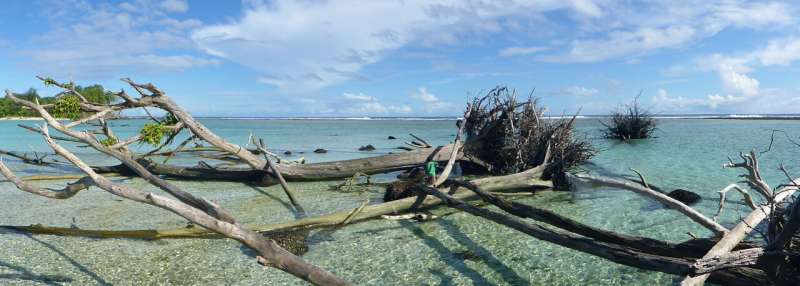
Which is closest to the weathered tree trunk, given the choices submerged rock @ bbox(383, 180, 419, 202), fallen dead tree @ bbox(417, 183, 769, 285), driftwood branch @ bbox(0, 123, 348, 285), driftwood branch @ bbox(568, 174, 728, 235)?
submerged rock @ bbox(383, 180, 419, 202)

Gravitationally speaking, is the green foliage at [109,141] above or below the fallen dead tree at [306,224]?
above

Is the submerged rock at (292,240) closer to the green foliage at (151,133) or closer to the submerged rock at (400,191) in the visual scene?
the submerged rock at (400,191)

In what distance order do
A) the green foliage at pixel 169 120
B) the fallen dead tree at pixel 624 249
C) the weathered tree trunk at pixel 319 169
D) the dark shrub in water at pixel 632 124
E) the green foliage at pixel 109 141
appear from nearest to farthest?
the fallen dead tree at pixel 624 249
the green foliage at pixel 109 141
the green foliage at pixel 169 120
the weathered tree trunk at pixel 319 169
the dark shrub in water at pixel 632 124

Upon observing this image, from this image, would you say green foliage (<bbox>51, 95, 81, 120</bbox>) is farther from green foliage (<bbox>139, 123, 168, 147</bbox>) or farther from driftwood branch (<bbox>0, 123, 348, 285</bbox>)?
driftwood branch (<bbox>0, 123, 348, 285</bbox>)

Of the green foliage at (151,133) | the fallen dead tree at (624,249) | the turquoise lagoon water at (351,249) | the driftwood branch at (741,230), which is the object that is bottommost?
the turquoise lagoon water at (351,249)

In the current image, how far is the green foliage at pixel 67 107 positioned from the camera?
10.9 metres

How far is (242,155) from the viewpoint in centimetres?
1234

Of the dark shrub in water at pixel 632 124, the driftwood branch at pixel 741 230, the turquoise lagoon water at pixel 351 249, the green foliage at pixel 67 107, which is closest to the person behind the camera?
the driftwood branch at pixel 741 230

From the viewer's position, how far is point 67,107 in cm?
1096

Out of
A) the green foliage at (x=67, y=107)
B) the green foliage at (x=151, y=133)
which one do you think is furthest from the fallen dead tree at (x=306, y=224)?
the green foliage at (x=67, y=107)

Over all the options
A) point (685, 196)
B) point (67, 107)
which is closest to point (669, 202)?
point (685, 196)

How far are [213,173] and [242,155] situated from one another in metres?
2.42

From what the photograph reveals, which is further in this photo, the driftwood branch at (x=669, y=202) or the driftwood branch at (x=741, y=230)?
the driftwood branch at (x=669, y=202)

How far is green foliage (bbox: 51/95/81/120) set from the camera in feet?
35.8
